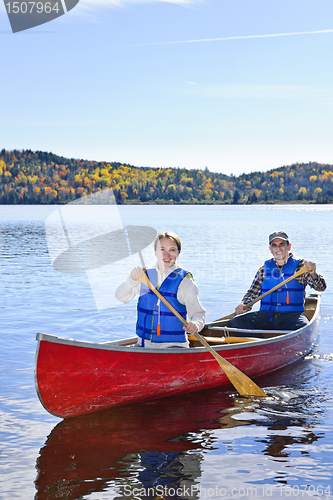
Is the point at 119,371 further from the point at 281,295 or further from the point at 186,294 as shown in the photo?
the point at 281,295

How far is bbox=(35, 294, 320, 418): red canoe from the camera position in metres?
4.65

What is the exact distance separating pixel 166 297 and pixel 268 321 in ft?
8.61

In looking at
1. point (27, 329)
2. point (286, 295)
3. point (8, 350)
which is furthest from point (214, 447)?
point (27, 329)

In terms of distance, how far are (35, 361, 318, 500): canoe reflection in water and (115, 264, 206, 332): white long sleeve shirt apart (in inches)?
41.1

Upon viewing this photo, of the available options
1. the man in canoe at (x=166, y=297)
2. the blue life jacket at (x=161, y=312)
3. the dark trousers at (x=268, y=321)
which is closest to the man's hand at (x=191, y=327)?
the man in canoe at (x=166, y=297)

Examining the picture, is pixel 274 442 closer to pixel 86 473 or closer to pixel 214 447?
pixel 214 447

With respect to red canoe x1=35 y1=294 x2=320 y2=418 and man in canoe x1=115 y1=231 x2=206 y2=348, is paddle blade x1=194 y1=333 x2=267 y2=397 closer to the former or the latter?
red canoe x1=35 y1=294 x2=320 y2=418

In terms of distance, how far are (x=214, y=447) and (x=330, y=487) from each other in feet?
3.53

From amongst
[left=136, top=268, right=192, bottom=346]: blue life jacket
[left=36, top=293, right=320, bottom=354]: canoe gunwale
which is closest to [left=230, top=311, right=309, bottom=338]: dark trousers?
[left=36, top=293, right=320, bottom=354]: canoe gunwale

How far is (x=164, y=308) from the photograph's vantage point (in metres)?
5.25

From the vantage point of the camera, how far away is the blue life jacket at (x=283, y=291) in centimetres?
722

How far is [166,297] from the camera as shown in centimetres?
521

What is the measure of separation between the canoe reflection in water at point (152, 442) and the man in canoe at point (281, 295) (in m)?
1.31

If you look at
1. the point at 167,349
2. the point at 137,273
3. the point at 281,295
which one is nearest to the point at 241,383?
the point at 167,349
